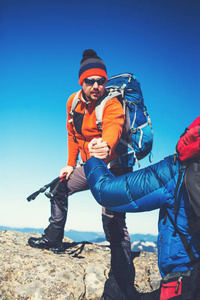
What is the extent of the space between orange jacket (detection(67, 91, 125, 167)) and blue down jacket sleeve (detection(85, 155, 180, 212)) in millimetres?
1673

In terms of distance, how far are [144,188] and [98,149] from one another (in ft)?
4.58

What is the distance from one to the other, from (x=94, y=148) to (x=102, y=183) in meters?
1.11

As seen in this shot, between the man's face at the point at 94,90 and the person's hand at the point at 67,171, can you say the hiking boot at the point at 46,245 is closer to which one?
the person's hand at the point at 67,171

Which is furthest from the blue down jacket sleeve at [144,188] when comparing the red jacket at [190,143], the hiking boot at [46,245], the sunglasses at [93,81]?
the hiking boot at [46,245]

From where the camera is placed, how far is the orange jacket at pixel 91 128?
4.65 m

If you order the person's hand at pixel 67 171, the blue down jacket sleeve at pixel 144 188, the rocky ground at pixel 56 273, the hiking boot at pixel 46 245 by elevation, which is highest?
the person's hand at pixel 67 171

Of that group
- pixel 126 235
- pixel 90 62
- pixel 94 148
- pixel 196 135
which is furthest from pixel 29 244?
pixel 196 135

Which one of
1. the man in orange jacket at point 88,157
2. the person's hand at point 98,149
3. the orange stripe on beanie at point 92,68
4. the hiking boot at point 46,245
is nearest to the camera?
the person's hand at point 98,149

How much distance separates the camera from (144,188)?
8.23ft

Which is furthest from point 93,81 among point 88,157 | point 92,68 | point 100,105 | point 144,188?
point 144,188

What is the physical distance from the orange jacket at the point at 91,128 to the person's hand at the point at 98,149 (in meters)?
0.36

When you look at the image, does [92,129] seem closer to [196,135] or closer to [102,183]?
[102,183]

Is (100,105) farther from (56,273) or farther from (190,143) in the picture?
(56,273)

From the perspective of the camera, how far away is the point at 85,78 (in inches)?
218
